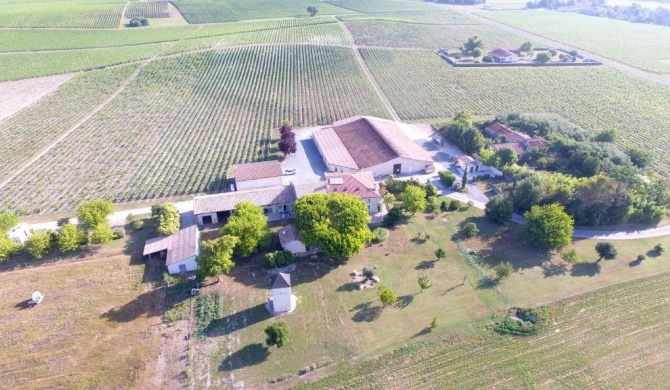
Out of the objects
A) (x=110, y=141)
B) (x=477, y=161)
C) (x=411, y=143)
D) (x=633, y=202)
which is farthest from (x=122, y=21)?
(x=633, y=202)

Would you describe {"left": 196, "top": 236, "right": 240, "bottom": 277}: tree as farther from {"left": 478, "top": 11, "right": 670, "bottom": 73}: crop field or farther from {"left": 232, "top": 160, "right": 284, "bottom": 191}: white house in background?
{"left": 478, "top": 11, "right": 670, "bottom": 73}: crop field

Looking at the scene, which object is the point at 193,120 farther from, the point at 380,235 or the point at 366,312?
the point at 366,312

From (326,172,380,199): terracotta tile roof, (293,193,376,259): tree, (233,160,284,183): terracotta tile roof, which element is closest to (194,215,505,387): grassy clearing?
(293,193,376,259): tree

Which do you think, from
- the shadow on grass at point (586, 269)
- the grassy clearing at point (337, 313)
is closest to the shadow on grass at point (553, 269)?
the shadow on grass at point (586, 269)

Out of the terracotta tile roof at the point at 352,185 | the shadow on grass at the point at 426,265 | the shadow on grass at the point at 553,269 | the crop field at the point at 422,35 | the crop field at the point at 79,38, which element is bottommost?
the shadow on grass at the point at 553,269

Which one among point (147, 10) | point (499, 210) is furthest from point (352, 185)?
point (147, 10)

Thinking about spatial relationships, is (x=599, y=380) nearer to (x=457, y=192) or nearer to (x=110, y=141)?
(x=457, y=192)

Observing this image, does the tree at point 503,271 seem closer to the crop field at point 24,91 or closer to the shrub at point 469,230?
the shrub at point 469,230
